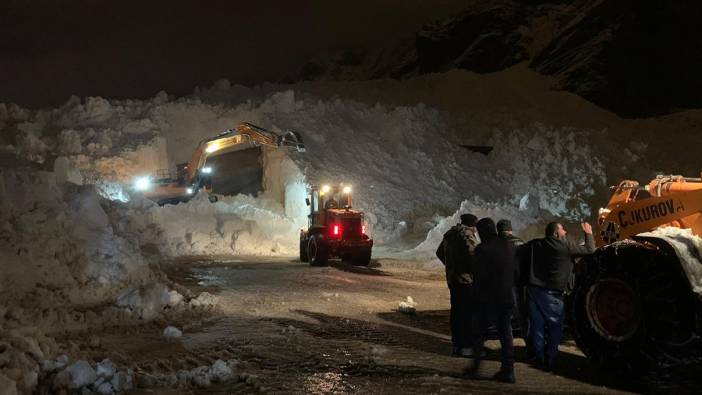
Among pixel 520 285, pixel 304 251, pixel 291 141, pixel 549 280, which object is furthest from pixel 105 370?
pixel 291 141

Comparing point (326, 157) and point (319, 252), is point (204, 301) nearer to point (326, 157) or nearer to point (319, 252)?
point (319, 252)

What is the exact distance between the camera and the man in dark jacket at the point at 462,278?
23.1ft

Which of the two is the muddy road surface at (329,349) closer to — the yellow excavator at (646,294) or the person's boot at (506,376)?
the person's boot at (506,376)

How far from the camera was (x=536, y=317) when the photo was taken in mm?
6578

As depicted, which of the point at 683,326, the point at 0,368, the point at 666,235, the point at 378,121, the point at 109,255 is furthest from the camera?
the point at 378,121

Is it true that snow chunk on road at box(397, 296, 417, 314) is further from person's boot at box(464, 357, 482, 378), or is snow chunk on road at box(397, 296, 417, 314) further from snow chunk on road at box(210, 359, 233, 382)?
snow chunk on road at box(210, 359, 233, 382)

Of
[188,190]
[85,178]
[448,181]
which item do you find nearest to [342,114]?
[448,181]

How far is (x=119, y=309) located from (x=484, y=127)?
25.6m

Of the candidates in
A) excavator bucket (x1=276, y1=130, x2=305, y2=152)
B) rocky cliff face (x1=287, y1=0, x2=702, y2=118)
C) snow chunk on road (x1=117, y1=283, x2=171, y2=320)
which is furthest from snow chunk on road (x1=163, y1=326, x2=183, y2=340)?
rocky cliff face (x1=287, y1=0, x2=702, y2=118)

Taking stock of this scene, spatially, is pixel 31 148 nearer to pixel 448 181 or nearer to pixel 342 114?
pixel 342 114

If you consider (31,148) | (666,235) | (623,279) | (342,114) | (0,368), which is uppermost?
(342,114)

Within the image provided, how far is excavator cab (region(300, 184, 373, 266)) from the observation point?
1727 cm

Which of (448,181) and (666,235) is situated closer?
(666,235)

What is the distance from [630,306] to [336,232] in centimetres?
1145
